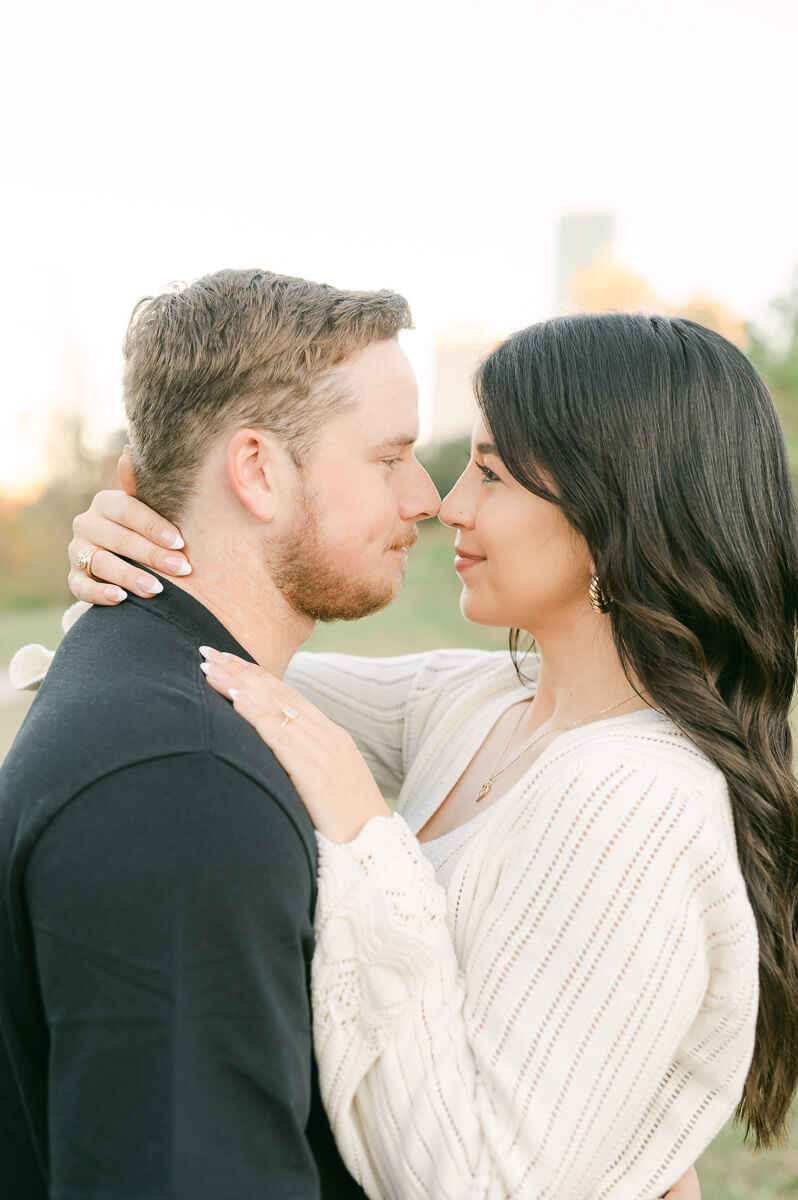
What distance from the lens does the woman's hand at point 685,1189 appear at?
1983 millimetres

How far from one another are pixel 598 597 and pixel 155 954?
4.28 ft

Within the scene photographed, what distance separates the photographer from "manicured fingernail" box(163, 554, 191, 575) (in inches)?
78.1

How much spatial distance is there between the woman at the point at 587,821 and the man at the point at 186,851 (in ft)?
0.48

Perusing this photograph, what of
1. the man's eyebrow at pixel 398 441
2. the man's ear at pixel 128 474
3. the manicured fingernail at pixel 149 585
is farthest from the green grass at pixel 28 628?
the manicured fingernail at pixel 149 585

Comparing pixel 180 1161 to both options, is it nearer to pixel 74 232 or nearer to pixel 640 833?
pixel 640 833

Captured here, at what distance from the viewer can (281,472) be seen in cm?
206

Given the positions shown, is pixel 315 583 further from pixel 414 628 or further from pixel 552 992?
pixel 414 628

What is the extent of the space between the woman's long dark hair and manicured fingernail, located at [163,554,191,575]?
0.76m

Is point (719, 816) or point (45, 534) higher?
point (719, 816)

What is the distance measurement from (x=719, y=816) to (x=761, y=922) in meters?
0.28

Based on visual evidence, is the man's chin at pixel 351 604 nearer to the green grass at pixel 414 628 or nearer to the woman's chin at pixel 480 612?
the woman's chin at pixel 480 612

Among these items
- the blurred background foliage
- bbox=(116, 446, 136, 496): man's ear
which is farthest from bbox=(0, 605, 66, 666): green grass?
bbox=(116, 446, 136, 496): man's ear

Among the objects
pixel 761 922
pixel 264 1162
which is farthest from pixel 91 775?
pixel 761 922

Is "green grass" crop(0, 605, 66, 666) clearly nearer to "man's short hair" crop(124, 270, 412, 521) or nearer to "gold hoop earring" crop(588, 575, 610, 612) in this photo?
"man's short hair" crop(124, 270, 412, 521)
